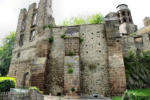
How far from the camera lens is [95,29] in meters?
10.1

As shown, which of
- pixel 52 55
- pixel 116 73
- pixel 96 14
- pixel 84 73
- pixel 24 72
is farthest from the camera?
pixel 96 14

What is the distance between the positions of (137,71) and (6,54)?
2262 cm

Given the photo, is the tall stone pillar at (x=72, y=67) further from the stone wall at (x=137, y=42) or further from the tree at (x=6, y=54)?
the tree at (x=6, y=54)

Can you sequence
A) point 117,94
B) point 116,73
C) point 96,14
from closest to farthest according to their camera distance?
1. point 117,94
2. point 116,73
3. point 96,14

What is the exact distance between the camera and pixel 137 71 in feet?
30.1

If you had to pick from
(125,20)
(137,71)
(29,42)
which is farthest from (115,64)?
(125,20)

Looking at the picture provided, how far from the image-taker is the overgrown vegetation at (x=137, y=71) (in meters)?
8.68

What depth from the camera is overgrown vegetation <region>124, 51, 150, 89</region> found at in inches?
342

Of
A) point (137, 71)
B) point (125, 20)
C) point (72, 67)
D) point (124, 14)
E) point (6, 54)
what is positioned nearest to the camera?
point (72, 67)

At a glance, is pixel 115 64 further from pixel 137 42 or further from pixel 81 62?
pixel 137 42

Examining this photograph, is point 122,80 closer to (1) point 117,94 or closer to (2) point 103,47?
(1) point 117,94

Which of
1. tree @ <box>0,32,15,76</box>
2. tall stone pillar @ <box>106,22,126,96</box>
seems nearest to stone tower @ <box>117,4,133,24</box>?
tall stone pillar @ <box>106,22,126,96</box>

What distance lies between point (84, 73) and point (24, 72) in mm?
7222

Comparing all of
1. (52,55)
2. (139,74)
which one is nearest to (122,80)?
(139,74)
